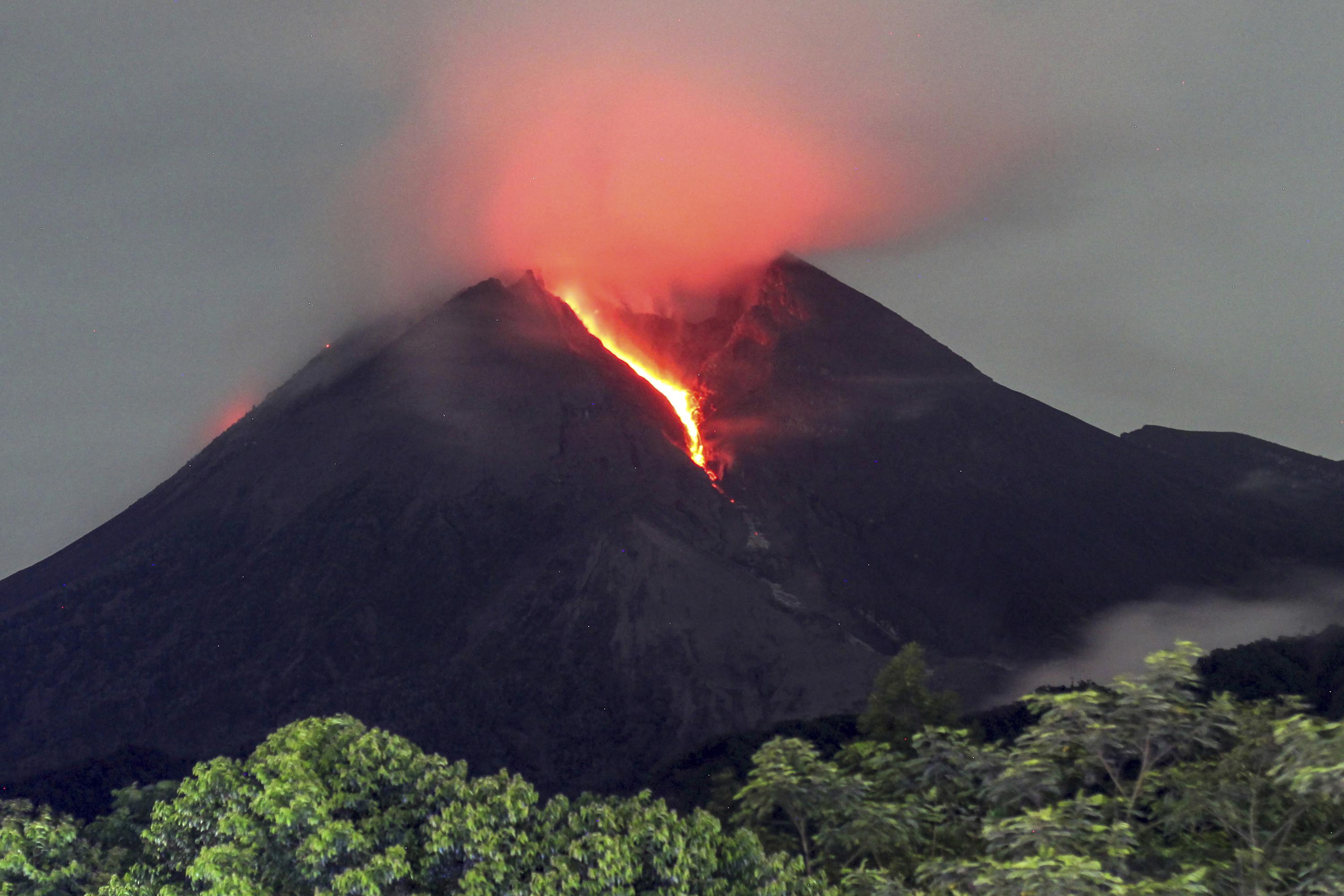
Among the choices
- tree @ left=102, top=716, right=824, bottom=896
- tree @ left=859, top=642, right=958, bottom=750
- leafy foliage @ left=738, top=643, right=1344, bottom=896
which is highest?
tree @ left=102, top=716, right=824, bottom=896

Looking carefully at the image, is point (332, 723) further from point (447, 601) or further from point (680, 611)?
point (447, 601)

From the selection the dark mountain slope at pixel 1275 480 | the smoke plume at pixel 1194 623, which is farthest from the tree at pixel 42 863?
the dark mountain slope at pixel 1275 480

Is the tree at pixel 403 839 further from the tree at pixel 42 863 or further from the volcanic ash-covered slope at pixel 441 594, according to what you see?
the volcanic ash-covered slope at pixel 441 594

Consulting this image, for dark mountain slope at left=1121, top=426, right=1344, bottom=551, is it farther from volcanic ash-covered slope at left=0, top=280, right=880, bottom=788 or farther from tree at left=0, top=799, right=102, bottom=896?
tree at left=0, top=799, right=102, bottom=896

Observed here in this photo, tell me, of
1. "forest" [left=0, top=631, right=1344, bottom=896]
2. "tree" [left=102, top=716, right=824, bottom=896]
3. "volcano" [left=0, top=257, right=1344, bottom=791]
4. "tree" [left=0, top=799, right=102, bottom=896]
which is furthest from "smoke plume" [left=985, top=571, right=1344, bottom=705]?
"tree" [left=0, top=799, right=102, bottom=896]

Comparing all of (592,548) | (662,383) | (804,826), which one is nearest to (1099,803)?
(804,826)

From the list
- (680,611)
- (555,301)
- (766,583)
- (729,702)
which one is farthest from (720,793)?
(555,301)
